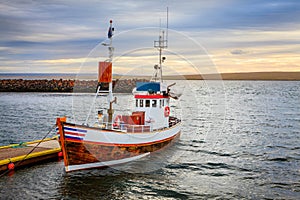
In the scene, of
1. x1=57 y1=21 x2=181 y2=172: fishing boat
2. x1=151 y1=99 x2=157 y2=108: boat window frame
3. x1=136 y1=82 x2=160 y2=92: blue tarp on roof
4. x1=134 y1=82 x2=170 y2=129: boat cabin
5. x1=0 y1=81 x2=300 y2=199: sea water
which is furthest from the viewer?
x1=136 y1=82 x2=160 y2=92: blue tarp on roof

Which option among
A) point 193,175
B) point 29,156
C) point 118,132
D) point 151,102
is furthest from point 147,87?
point 29,156

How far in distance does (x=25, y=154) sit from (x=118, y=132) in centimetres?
677

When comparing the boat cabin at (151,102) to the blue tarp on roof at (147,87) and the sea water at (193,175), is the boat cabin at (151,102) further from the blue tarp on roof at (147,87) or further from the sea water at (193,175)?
the sea water at (193,175)

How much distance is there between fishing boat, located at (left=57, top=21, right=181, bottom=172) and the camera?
20047 mm

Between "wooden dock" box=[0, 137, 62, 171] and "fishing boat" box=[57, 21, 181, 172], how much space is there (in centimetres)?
279

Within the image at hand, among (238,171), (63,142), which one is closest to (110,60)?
(63,142)

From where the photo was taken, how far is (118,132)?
2119 centimetres

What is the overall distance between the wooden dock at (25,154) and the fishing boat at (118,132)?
279cm

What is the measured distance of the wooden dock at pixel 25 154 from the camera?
20.3m

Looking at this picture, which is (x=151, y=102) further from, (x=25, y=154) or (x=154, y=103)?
(x=25, y=154)

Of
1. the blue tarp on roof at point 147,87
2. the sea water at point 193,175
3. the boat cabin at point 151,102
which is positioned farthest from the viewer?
the blue tarp on roof at point 147,87

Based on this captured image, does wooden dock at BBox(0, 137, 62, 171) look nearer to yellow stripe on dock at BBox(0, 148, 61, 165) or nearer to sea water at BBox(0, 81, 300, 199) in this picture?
A: yellow stripe on dock at BBox(0, 148, 61, 165)

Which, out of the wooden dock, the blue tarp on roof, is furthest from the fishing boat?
the wooden dock

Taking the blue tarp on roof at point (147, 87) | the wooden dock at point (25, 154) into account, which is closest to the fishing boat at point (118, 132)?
the blue tarp on roof at point (147, 87)
